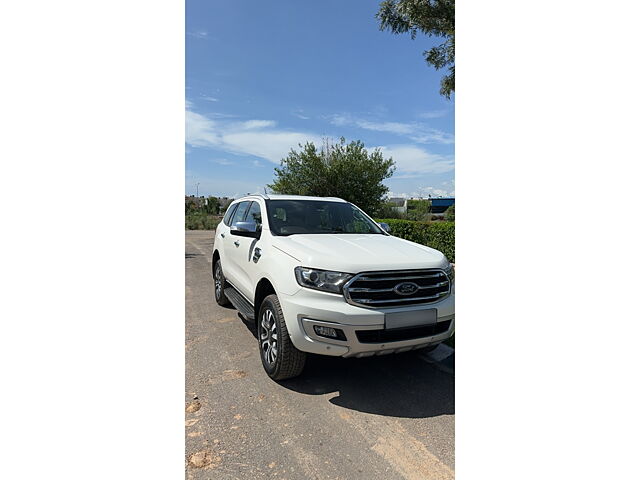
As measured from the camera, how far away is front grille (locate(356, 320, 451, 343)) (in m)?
2.46

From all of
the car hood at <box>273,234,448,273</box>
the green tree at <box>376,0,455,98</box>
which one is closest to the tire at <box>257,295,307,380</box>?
the car hood at <box>273,234,448,273</box>

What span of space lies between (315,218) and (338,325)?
163 cm

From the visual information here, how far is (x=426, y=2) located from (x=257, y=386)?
438 inches

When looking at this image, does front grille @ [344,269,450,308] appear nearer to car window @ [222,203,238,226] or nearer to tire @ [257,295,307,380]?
tire @ [257,295,307,380]

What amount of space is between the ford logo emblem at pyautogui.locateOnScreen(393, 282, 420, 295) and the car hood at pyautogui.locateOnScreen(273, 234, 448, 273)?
0.12 metres

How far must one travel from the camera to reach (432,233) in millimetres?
8961

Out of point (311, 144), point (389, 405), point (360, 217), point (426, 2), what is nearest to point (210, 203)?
point (311, 144)

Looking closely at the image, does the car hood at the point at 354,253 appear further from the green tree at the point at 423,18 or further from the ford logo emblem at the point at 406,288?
the green tree at the point at 423,18

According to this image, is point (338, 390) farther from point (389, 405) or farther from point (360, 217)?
point (360, 217)

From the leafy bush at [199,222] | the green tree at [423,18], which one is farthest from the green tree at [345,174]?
the leafy bush at [199,222]

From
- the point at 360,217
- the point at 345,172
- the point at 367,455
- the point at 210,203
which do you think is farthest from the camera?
the point at 210,203

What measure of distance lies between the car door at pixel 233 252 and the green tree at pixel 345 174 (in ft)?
35.5

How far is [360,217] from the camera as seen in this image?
4.08 m

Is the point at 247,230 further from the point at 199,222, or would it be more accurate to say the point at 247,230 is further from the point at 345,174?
the point at 199,222
